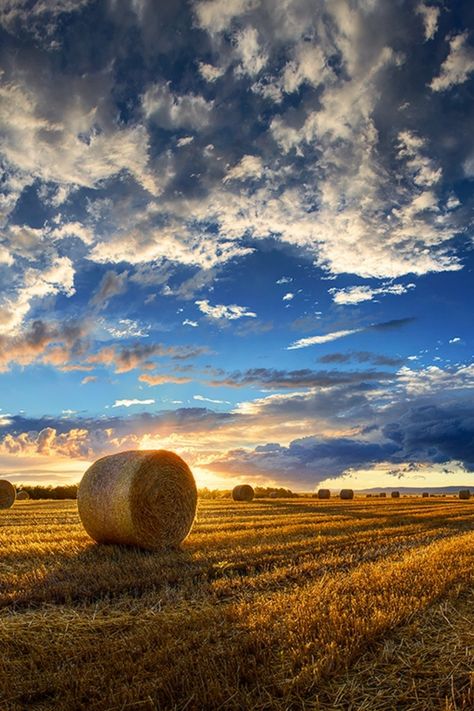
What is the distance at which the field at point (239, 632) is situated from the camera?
12.2 feet

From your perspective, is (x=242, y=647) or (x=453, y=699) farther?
(x=242, y=647)

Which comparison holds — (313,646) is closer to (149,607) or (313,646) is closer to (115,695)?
(115,695)

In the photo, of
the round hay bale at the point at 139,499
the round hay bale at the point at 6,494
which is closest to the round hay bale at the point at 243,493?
the round hay bale at the point at 6,494

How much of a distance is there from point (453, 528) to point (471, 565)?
7883mm

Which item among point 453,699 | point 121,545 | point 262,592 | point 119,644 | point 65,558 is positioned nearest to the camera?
point 453,699

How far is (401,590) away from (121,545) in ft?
21.4

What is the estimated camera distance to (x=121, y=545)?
11.2 m

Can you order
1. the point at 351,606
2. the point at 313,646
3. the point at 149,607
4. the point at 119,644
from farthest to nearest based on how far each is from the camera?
1. the point at 149,607
2. the point at 351,606
3. the point at 119,644
4. the point at 313,646

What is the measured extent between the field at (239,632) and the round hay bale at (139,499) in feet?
5.57

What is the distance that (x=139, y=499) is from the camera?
11.2 m

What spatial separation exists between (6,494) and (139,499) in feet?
53.3

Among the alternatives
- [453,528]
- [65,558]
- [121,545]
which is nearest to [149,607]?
[65,558]

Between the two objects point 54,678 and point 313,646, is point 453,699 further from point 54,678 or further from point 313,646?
point 54,678

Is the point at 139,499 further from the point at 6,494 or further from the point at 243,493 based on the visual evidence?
the point at 243,493
